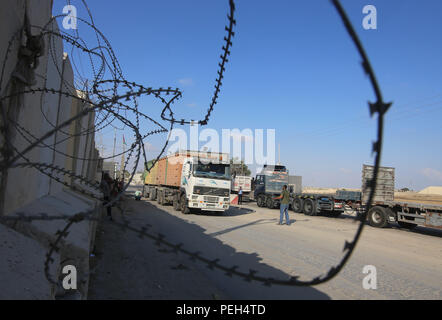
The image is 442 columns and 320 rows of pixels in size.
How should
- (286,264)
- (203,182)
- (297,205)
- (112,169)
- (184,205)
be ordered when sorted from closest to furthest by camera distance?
1. (286,264)
2. (203,182)
3. (184,205)
4. (297,205)
5. (112,169)

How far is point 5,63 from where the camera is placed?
9.47 ft

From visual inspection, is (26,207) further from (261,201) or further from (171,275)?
(261,201)

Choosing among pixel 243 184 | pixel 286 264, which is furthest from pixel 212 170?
pixel 243 184

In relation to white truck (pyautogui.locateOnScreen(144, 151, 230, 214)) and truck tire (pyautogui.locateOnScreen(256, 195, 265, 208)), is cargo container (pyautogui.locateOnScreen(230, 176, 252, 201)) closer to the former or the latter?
truck tire (pyautogui.locateOnScreen(256, 195, 265, 208))

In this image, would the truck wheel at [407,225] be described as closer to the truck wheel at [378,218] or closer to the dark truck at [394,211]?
the dark truck at [394,211]

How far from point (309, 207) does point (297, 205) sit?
47.8 inches

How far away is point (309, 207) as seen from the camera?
19094mm

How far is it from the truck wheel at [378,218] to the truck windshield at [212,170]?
22.6 ft

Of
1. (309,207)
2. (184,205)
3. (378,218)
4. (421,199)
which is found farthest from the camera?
(421,199)

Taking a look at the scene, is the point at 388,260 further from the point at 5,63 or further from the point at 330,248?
the point at 5,63

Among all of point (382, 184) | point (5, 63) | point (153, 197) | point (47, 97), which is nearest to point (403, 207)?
point (382, 184)

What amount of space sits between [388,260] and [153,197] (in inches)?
791

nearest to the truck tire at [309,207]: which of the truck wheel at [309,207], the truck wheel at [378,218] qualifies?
the truck wheel at [309,207]

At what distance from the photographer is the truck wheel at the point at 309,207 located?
61.3 feet
